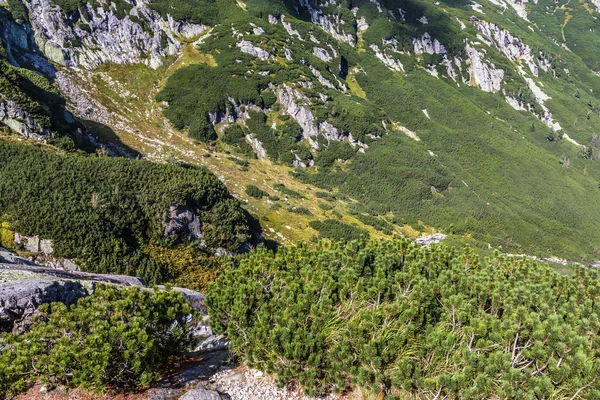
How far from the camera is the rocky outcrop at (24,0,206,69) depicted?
5512cm

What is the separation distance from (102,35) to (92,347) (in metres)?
69.4

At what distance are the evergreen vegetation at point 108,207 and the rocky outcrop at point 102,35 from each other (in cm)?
4412

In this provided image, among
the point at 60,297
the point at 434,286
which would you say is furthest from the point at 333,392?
the point at 60,297

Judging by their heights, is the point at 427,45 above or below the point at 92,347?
above

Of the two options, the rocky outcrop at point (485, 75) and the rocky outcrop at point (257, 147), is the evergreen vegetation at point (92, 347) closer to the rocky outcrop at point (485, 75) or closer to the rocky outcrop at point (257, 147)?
the rocky outcrop at point (257, 147)

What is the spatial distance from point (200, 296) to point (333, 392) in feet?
21.3

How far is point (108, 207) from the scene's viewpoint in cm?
1947

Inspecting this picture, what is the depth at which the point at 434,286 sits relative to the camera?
26.6ft

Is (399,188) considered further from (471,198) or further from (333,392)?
(333,392)

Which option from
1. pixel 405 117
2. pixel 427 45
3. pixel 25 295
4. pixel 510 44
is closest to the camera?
pixel 25 295

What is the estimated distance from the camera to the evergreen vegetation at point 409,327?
227 inches

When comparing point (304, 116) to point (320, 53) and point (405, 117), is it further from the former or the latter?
point (405, 117)

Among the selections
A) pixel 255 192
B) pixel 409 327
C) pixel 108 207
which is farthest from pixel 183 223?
pixel 255 192

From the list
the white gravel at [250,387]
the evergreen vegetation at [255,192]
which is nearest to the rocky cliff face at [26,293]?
the white gravel at [250,387]
